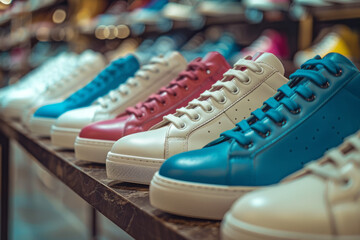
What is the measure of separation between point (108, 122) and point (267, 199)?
0.57 meters

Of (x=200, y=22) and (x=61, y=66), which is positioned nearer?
(x=61, y=66)

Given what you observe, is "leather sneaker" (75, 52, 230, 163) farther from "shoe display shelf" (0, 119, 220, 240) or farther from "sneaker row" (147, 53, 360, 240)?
"sneaker row" (147, 53, 360, 240)

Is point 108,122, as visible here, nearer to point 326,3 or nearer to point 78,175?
point 78,175

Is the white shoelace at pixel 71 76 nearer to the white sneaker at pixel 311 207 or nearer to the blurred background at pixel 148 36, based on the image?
the blurred background at pixel 148 36

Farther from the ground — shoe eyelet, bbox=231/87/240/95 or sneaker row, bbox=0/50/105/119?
shoe eyelet, bbox=231/87/240/95

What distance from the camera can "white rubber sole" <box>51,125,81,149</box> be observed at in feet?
3.64

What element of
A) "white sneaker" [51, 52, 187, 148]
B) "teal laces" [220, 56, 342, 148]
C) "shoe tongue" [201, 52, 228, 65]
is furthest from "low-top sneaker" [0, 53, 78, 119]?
"teal laces" [220, 56, 342, 148]

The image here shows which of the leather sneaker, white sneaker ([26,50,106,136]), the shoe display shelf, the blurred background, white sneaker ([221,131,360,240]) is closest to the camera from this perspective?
white sneaker ([221,131,360,240])

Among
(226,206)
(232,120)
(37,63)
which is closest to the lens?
(226,206)

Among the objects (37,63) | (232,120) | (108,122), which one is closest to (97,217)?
(108,122)

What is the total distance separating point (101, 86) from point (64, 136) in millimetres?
237

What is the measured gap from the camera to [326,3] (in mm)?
1885

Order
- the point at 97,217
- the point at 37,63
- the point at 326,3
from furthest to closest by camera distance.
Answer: the point at 37,63 → the point at 97,217 → the point at 326,3

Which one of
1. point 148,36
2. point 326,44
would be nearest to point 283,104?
point 326,44
